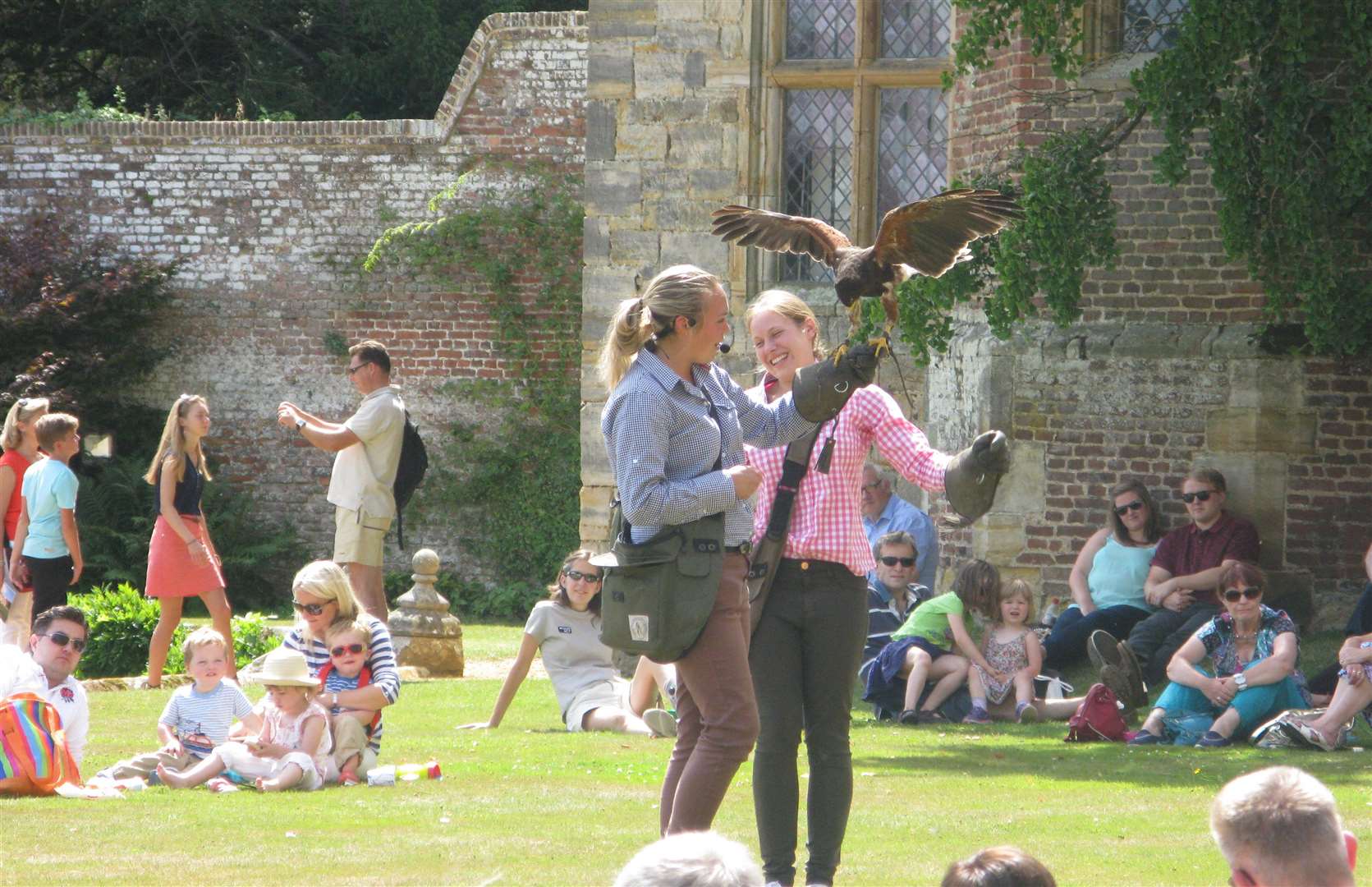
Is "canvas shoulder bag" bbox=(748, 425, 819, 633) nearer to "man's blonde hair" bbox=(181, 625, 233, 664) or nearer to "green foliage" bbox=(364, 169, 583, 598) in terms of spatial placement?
"man's blonde hair" bbox=(181, 625, 233, 664)

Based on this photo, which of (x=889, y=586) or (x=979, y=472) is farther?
(x=889, y=586)

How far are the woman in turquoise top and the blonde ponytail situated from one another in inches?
239

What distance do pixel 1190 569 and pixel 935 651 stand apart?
1765mm

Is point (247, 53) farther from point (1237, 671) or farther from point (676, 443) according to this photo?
point (676, 443)

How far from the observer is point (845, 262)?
5.06 metres

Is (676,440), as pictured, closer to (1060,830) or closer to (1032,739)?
(1060,830)

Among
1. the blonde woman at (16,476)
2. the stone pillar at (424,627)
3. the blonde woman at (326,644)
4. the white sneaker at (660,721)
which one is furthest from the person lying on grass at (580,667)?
the blonde woman at (16,476)

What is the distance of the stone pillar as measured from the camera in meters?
11.8

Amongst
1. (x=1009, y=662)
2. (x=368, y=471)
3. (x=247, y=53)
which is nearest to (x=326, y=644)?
(x=1009, y=662)

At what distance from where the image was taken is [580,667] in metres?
9.04

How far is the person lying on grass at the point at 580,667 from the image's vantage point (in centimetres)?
880

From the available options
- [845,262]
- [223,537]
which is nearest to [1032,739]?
[845,262]

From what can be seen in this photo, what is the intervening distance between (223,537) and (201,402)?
24.7ft

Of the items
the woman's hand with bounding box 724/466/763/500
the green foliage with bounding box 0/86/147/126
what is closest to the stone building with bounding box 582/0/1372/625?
the woman's hand with bounding box 724/466/763/500
